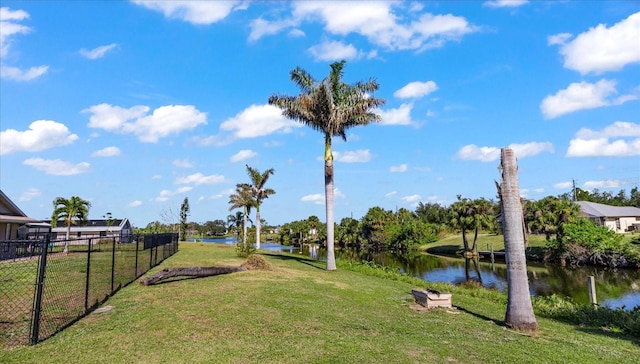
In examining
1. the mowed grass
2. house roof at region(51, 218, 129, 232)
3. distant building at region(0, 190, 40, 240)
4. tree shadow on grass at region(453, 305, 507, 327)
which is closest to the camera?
the mowed grass

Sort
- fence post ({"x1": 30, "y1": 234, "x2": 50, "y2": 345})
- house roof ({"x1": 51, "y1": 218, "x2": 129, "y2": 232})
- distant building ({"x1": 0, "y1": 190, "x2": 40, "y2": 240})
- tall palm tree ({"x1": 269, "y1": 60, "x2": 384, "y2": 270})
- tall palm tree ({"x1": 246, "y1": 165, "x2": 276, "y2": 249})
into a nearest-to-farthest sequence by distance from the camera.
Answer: fence post ({"x1": 30, "y1": 234, "x2": 50, "y2": 345})
tall palm tree ({"x1": 269, "y1": 60, "x2": 384, "y2": 270})
distant building ({"x1": 0, "y1": 190, "x2": 40, "y2": 240})
tall palm tree ({"x1": 246, "y1": 165, "x2": 276, "y2": 249})
house roof ({"x1": 51, "y1": 218, "x2": 129, "y2": 232})

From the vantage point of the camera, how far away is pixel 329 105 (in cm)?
2170

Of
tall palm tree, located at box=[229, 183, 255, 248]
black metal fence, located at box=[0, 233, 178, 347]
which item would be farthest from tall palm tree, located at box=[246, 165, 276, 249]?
black metal fence, located at box=[0, 233, 178, 347]

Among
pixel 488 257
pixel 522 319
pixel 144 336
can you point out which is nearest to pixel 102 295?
pixel 144 336

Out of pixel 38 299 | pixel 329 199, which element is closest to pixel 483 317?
pixel 38 299

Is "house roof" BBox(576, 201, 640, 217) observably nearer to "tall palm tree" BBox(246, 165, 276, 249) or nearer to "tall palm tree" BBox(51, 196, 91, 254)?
"tall palm tree" BBox(246, 165, 276, 249)

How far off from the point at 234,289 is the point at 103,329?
5382 millimetres

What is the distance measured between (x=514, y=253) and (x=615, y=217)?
6340 cm

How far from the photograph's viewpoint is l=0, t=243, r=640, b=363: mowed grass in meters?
6.28

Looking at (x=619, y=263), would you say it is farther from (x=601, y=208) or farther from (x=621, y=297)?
(x=601, y=208)

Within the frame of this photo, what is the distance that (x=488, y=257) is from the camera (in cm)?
5044

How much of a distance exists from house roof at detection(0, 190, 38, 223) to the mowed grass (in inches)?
902

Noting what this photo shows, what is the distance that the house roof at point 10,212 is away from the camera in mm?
27750

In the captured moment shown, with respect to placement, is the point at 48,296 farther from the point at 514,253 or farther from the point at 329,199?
the point at 329,199
